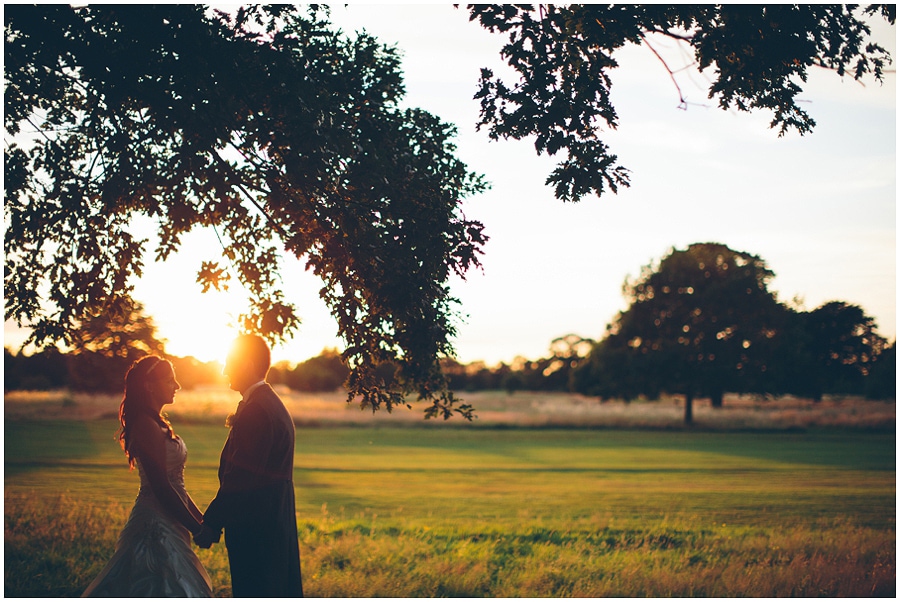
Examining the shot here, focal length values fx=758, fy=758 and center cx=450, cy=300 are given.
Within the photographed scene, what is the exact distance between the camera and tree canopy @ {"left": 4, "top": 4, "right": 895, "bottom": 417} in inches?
301

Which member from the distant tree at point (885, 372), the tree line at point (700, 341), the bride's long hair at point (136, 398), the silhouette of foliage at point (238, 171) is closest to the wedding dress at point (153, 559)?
the bride's long hair at point (136, 398)

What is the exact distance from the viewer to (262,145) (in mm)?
8289

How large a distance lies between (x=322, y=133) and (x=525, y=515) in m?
12.8

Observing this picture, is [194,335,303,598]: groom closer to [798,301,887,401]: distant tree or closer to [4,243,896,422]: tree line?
[4,243,896,422]: tree line

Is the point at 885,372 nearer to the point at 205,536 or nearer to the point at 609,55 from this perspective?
the point at 609,55

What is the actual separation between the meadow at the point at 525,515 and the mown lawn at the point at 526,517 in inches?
2.2

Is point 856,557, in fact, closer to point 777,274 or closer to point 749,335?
point 749,335

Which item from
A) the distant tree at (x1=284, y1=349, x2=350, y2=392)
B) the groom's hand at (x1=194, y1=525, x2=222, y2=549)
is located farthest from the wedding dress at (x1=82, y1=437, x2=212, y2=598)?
the distant tree at (x1=284, y1=349, x2=350, y2=392)

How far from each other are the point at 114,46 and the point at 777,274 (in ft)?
183

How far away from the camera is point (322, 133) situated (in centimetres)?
748

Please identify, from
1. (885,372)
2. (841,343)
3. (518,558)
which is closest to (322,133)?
(518,558)

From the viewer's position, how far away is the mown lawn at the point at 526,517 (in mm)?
10586

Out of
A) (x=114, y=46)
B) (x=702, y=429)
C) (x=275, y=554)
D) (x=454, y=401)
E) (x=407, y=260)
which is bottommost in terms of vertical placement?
(x=702, y=429)

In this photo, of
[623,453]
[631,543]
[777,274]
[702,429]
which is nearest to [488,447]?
[623,453]
